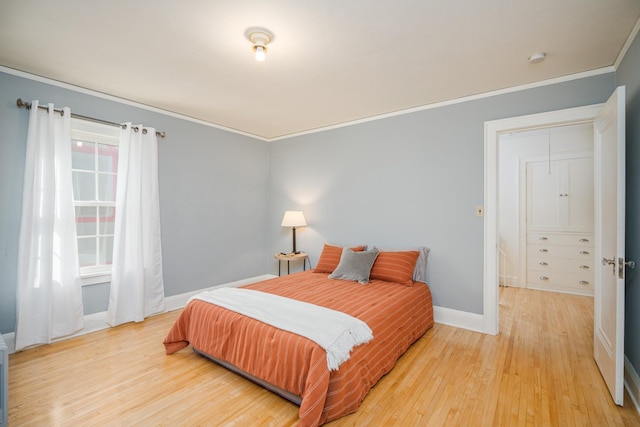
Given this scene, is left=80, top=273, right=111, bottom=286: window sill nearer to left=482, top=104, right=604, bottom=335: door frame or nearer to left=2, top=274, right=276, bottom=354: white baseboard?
left=2, top=274, right=276, bottom=354: white baseboard

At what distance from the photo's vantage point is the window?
10.6 feet

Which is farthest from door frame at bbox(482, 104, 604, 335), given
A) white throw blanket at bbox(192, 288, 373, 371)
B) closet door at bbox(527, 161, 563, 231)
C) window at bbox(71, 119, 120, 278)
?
window at bbox(71, 119, 120, 278)

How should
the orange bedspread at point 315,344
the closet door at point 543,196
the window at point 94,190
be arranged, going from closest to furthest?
1. the orange bedspread at point 315,344
2. the window at point 94,190
3. the closet door at point 543,196

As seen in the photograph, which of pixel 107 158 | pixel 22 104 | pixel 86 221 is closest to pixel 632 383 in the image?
pixel 86 221

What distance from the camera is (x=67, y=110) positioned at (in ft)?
9.68

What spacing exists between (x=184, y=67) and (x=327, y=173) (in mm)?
2380

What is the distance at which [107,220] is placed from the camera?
3.47m

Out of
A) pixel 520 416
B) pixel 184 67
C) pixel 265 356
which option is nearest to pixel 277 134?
pixel 184 67

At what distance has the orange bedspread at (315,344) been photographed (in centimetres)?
181

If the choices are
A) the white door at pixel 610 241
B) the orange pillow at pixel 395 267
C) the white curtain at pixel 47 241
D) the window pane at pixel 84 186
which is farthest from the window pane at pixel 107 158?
the white door at pixel 610 241

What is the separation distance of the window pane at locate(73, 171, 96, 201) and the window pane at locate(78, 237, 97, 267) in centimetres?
46

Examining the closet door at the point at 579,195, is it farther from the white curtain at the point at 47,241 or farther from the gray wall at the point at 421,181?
the white curtain at the point at 47,241

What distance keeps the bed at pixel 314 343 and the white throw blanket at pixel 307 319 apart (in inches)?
1.8

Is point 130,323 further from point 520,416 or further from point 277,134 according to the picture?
point 520,416
